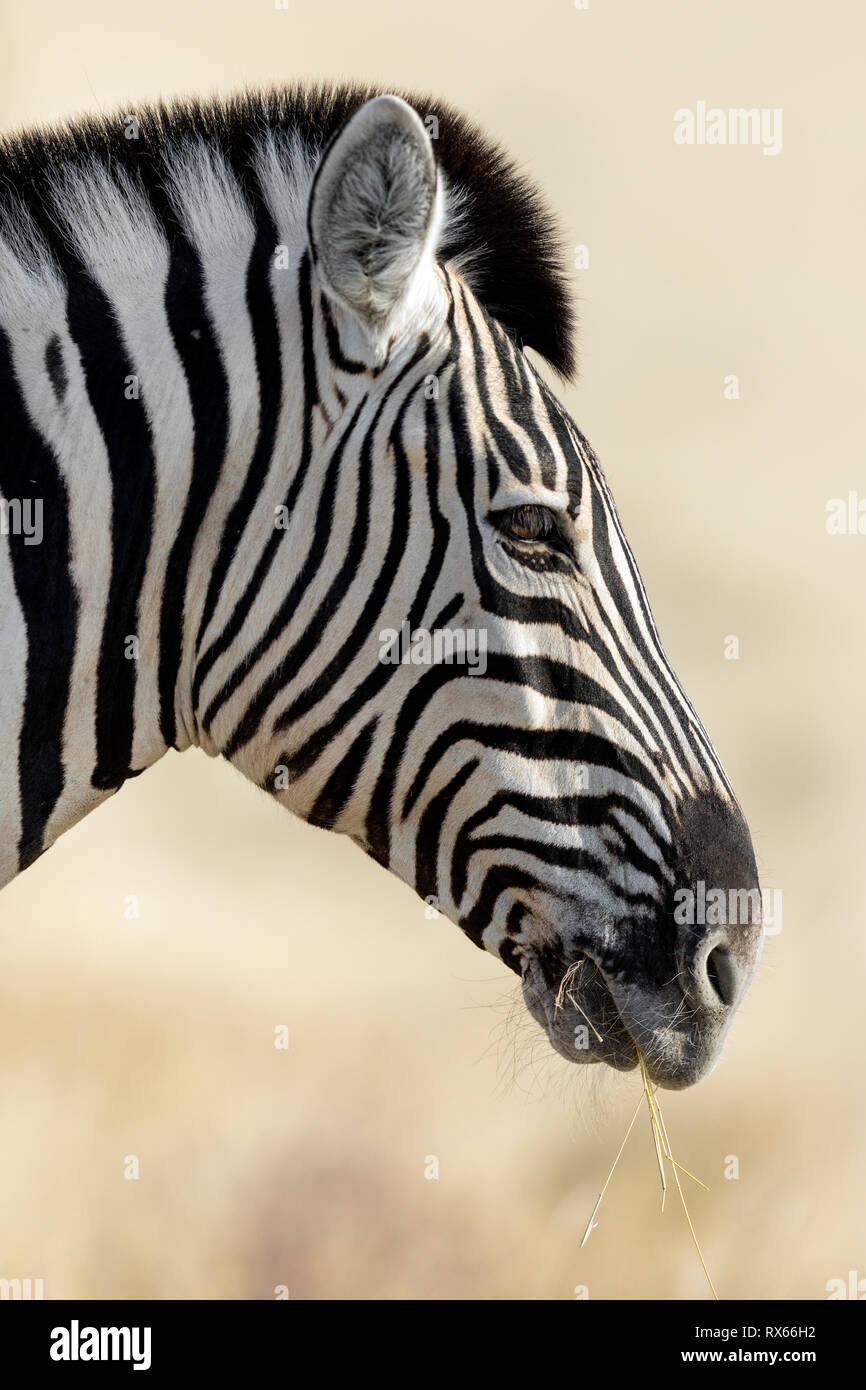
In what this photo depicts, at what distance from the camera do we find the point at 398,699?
3.12 meters

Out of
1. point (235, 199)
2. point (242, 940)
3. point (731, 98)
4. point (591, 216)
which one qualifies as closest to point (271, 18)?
point (591, 216)

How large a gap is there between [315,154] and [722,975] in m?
2.49

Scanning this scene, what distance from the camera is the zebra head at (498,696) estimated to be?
3062 mm

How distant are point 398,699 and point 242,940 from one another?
384 inches

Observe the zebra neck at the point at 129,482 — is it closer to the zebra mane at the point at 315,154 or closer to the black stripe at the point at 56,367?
the black stripe at the point at 56,367

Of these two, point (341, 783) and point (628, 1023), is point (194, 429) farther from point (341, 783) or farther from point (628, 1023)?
point (628, 1023)

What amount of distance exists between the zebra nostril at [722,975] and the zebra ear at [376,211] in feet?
5.97

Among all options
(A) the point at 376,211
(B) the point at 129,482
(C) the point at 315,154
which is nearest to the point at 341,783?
(B) the point at 129,482

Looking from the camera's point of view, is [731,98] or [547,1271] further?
[731,98]

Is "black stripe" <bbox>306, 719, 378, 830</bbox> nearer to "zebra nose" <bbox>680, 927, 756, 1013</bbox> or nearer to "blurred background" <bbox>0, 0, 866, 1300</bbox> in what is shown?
"zebra nose" <bbox>680, 927, 756, 1013</bbox>

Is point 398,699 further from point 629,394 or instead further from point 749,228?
point 749,228

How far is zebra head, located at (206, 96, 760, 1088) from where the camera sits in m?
3.06

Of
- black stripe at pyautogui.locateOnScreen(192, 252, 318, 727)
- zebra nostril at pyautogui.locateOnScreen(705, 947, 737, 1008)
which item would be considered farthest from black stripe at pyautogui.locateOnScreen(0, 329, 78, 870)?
zebra nostril at pyautogui.locateOnScreen(705, 947, 737, 1008)

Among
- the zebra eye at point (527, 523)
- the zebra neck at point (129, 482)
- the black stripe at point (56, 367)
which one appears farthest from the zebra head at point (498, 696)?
the black stripe at point (56, 367)
